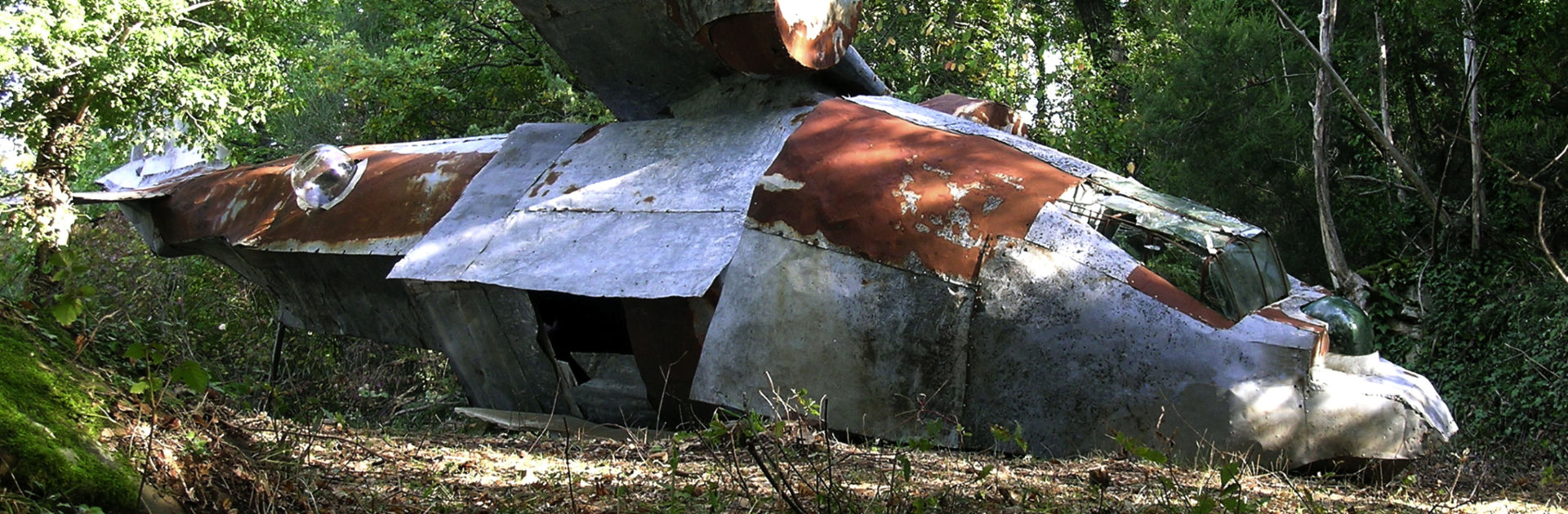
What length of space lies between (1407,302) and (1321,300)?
8.06 meters

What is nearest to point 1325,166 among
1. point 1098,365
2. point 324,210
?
point 1098,365

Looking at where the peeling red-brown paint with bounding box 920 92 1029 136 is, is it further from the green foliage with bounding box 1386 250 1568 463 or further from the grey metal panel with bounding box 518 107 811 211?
the green foliage with bounding box 1386 250 1568 463

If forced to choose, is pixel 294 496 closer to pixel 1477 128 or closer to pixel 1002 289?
pixel 1002 289

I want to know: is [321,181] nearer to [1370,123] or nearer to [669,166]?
[669,166]

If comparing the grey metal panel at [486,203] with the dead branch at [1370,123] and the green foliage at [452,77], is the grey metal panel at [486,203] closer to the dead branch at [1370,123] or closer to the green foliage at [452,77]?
the dead branch at [1370,123]

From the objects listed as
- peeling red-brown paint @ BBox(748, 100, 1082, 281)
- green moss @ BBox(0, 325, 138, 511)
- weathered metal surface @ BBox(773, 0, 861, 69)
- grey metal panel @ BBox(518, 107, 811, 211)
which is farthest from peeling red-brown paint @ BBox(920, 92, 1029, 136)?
green moss @ BBox(0, 325, 138, 511)

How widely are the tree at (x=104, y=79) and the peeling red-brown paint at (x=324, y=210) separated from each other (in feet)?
9.55

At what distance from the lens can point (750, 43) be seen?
261 inches

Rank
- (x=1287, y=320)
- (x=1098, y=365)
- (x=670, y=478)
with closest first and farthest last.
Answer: (x=670, y=478)
(x=1098, y=365)
(x=1287, y=320)

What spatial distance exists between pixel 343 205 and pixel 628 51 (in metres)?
2.29

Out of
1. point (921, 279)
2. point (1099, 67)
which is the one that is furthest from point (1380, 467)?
point (1099, 67)

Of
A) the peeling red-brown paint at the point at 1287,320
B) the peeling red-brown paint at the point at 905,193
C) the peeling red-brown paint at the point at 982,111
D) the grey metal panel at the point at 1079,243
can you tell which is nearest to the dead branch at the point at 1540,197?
the peeling red-brown paint at the point at 982,111

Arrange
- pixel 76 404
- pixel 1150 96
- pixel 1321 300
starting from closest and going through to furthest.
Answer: pixel 76 404 → pixel 1321 300 → pixel 1150 96

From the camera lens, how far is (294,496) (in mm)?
3705
